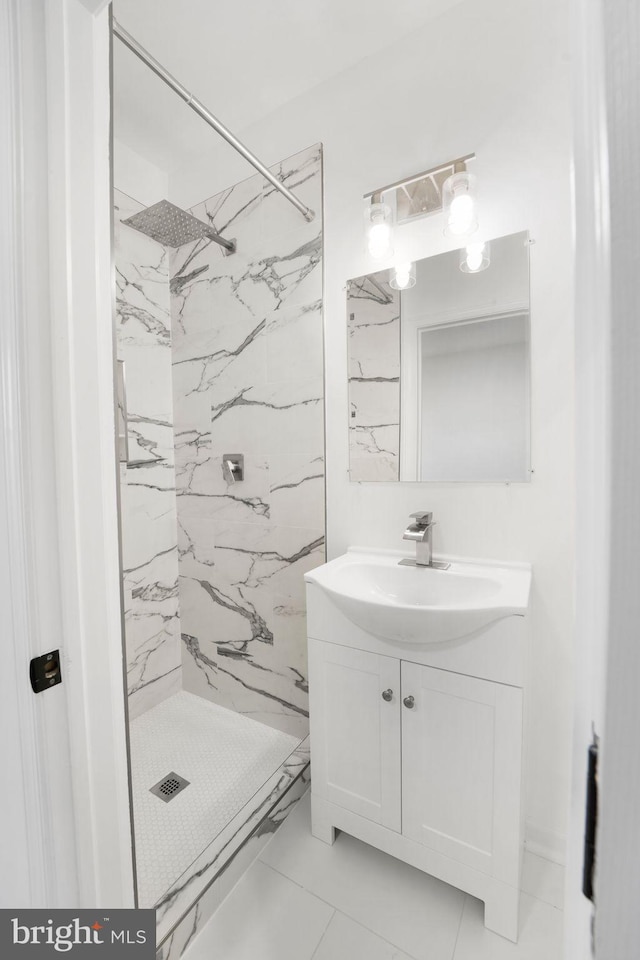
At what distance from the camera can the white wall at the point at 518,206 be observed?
123 cm

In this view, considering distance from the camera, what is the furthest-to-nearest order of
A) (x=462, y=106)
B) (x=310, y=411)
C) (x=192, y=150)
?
(x=192, y=150)
(x=310, y=411)
(x=462, y=106)

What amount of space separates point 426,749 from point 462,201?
1.62 m

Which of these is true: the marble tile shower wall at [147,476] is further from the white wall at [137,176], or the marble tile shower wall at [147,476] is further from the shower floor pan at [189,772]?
the shower floor pan at [189,772]

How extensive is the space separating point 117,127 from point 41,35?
4.97 feet

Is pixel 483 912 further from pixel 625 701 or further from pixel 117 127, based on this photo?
pixel 117 127

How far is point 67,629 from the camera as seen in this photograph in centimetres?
67

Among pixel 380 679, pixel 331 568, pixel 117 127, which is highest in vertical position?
pixel 117 127

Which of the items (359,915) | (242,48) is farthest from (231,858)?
(242,48)

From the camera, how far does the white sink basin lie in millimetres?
1027

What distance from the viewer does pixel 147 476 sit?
203 cm

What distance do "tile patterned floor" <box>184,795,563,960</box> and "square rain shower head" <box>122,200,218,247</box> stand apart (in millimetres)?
2239

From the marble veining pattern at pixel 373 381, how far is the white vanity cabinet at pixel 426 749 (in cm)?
52

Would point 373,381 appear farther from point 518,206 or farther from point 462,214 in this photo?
point 518,206

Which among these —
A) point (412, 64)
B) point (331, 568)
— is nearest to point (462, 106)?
point (412, 64)
